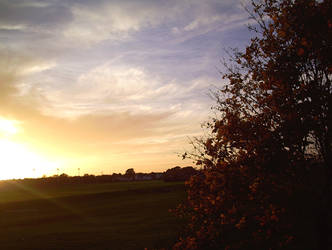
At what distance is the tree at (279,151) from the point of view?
34.6 feet

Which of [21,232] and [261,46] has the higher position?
[261,46]

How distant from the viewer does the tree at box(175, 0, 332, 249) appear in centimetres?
1054

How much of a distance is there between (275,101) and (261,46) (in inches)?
95.9

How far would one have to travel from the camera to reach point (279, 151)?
10758 mm

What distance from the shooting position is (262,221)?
10695 mm

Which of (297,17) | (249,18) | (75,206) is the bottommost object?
(75,206)

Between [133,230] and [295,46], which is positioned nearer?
[295,46]

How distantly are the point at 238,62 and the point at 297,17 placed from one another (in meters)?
3.05

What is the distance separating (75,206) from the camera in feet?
245

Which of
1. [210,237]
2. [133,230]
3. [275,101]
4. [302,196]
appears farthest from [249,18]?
[133,230]

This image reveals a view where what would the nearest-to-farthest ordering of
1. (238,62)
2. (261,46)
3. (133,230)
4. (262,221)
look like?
1. (262,221)
2. (261,46)
3. (238,62)
4. (133,230)

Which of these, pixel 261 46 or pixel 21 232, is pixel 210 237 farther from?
pixel 21 232

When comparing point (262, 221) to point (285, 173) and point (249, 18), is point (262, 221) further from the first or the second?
point (249, 18)

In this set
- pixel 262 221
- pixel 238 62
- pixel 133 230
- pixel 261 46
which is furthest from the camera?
pixel 133 230
